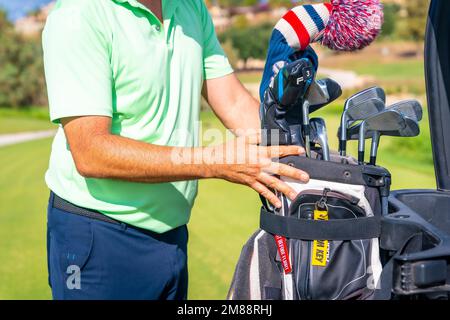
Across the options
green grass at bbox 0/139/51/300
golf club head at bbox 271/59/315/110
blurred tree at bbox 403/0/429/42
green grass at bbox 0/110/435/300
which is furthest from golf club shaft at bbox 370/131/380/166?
blurred tree at bbox 403/0/429/42

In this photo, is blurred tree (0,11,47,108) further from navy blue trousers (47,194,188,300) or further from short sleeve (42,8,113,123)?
short sleeve (42,8,113,123)

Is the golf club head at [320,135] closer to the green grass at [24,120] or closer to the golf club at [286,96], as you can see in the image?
the golf club at [286,96]

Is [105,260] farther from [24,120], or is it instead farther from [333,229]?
[24,120]

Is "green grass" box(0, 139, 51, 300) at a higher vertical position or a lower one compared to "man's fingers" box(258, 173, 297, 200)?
lower

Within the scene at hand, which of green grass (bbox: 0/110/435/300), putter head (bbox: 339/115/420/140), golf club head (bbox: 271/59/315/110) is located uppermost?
golf club head (bbox: 271/59/315/110)

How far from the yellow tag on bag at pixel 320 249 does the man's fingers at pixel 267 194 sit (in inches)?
3.9

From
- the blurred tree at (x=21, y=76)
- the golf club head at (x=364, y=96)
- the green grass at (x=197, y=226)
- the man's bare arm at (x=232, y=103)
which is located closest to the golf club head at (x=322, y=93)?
the golf club head at (x=364, y=96)

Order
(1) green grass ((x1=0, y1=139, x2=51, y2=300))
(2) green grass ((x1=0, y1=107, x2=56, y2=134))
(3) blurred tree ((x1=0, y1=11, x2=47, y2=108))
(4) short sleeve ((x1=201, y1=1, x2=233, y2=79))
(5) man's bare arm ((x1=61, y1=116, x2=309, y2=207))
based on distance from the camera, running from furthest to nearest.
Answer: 1. (3) blurred tree ((x1=0, y1=11, x2=47, y2=108))
2. (2) green grass ((x1=0, y1=107, x2=56, y2=134))
3. (1) green grass ((x1=0, y1=139, x2=51, y2=300))
4. (4) short sleeve ((x1=201, y1=1, x2=233, y2=79))
5. (5) man's bare arm ((x1=61, y1=116, x2=309, y2=207))

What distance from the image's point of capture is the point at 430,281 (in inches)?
49.5

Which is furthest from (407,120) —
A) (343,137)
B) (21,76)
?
(21,76)

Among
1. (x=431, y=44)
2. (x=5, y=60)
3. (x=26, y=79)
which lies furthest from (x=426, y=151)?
(x=5, y=60)

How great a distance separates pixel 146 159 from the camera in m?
1.50

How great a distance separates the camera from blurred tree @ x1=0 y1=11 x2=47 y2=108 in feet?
58.3

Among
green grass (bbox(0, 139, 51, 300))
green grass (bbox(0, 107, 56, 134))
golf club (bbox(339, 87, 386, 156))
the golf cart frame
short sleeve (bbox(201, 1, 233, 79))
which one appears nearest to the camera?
the golf cart frame
